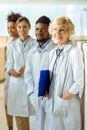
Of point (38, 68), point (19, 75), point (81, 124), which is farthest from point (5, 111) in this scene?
point (81, 124)

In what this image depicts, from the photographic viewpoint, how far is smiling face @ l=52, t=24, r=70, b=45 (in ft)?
4.79

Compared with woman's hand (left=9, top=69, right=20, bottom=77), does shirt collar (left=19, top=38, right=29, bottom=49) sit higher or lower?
higher

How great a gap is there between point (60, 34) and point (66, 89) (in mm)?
309

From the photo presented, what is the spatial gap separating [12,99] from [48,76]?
0.29 m

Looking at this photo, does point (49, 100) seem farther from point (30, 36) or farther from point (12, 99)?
point (30, 36)

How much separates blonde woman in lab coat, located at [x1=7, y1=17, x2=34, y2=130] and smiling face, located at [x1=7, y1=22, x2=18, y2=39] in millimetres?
22

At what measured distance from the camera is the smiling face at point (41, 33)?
1.51m

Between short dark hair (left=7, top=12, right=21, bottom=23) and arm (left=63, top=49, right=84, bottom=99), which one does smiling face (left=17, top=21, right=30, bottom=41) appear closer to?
short dark hair (left=7, top=12, right=21, bottom=23)

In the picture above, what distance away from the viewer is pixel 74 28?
59.2 inches

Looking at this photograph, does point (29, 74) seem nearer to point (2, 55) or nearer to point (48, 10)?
point (2, 55)

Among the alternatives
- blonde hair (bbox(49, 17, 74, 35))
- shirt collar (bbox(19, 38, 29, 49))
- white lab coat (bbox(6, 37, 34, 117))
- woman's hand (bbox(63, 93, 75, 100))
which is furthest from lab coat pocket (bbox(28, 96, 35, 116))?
blonde hair (bbox(49, 17, 74, 35))

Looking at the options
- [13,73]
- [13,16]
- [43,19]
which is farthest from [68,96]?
[13,16]

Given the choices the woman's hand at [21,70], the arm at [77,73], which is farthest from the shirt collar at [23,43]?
the arm at [77,73]

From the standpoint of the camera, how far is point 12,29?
1.57 meters
